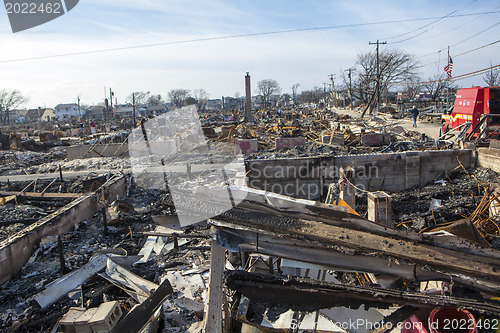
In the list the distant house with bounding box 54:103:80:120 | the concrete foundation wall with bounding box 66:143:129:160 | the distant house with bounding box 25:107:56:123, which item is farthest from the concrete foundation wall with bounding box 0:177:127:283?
the distant house with bounding box 54:103:80:120

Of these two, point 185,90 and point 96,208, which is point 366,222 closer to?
point 96,208

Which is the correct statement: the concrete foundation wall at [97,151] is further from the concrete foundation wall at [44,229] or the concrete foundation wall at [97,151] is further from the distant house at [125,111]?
the distant house at [125,111]

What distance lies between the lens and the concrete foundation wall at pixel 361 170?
12.1 meters

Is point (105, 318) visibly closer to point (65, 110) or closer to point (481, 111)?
point (481, 111)

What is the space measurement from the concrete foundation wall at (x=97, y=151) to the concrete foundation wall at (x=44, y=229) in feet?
28.8

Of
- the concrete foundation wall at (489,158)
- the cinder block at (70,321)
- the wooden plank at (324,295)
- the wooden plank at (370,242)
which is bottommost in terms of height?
the cinder block at (70,321)

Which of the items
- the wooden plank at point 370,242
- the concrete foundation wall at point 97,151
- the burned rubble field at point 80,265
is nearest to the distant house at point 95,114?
the concrete foundation wall at point 97,151

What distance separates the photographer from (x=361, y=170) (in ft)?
40.0

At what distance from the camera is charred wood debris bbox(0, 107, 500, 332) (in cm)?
267

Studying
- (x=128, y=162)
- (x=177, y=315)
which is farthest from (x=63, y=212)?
(x=128, y=162)

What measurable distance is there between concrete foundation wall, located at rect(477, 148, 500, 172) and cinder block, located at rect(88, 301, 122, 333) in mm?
12385

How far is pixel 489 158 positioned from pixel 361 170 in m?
4.32

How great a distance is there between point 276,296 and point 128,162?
14317 millimetres

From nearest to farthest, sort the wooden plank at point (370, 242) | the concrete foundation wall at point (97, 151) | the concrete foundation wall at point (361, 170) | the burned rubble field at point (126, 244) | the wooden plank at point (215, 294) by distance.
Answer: the wooden plank at point (370, 242), the wooden plank at point (215, 294), the burned rubble field at point (126, 244), the concrete foundation wall at point (361, 170), the concrete foundation wall at point (97, 151)
